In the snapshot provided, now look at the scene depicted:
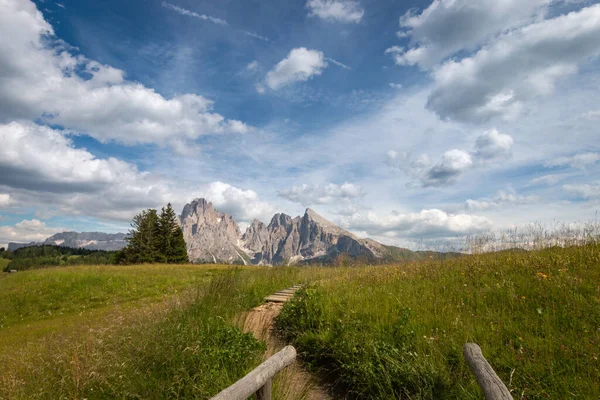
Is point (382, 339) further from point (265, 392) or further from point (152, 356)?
point (152, 356)

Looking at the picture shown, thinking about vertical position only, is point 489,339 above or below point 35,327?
above

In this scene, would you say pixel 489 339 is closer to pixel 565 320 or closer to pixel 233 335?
pixel 565 320

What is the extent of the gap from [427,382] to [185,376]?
3.44 m

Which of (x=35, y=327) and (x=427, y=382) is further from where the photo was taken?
(x=35, y=327)

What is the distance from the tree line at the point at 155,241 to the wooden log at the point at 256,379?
5119 cm

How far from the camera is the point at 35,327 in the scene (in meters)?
13.5

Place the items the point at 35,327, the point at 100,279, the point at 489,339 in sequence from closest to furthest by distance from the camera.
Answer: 1. the point at 489,339
2. the point at 35,327
3. the point at 100,279

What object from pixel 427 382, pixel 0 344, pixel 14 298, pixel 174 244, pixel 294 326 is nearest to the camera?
pixel 427 382

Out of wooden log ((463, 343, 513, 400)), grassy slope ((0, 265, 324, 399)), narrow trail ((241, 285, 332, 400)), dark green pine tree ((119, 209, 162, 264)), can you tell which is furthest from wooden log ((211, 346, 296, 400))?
dark green pine tree ((119, 209, 162, 264))

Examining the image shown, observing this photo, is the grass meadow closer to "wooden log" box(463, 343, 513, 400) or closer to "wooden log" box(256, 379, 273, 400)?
"wooden log" box(463, 343, 513, 400)

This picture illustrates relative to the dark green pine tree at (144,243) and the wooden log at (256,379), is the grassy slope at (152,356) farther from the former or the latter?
the dark green pine tree at (144,243)

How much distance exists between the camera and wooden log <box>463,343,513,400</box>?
263cm

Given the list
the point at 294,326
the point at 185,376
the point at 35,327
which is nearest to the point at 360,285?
the point at 294,326

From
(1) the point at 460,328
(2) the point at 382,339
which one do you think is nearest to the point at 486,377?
(1) the point at 460,328
